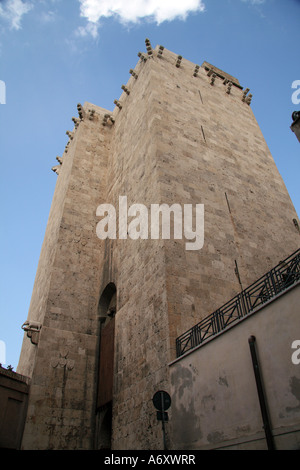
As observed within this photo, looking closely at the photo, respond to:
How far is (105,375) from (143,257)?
154 inches

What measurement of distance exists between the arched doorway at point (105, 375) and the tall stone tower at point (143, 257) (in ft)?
0.11

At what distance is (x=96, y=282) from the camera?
1345 centimetres

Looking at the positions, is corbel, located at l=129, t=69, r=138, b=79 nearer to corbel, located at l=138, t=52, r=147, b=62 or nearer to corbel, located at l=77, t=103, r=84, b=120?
corbel, located at l=138, t=52, r=147, b=62

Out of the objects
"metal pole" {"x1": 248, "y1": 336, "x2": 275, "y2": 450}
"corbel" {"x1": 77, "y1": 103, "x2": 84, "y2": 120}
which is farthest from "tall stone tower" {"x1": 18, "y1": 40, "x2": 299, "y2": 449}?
"metal pole" {"x1": 248, "y1": 336, "x2": 275, "y2": 450}

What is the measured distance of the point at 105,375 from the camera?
35.5 feet

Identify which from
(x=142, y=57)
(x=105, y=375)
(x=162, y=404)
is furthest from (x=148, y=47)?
(x=162, y=404)

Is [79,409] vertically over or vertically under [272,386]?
over

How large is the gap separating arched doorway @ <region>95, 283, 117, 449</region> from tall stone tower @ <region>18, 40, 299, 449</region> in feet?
0.11

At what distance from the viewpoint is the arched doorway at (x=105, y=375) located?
10.3m

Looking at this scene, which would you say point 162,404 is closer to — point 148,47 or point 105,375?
point 105,375

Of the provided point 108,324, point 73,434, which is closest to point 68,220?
point 108,324

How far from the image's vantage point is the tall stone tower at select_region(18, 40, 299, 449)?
29.2 ft

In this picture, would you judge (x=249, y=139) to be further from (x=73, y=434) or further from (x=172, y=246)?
(x=73, y=434)

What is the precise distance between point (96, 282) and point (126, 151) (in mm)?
5943
